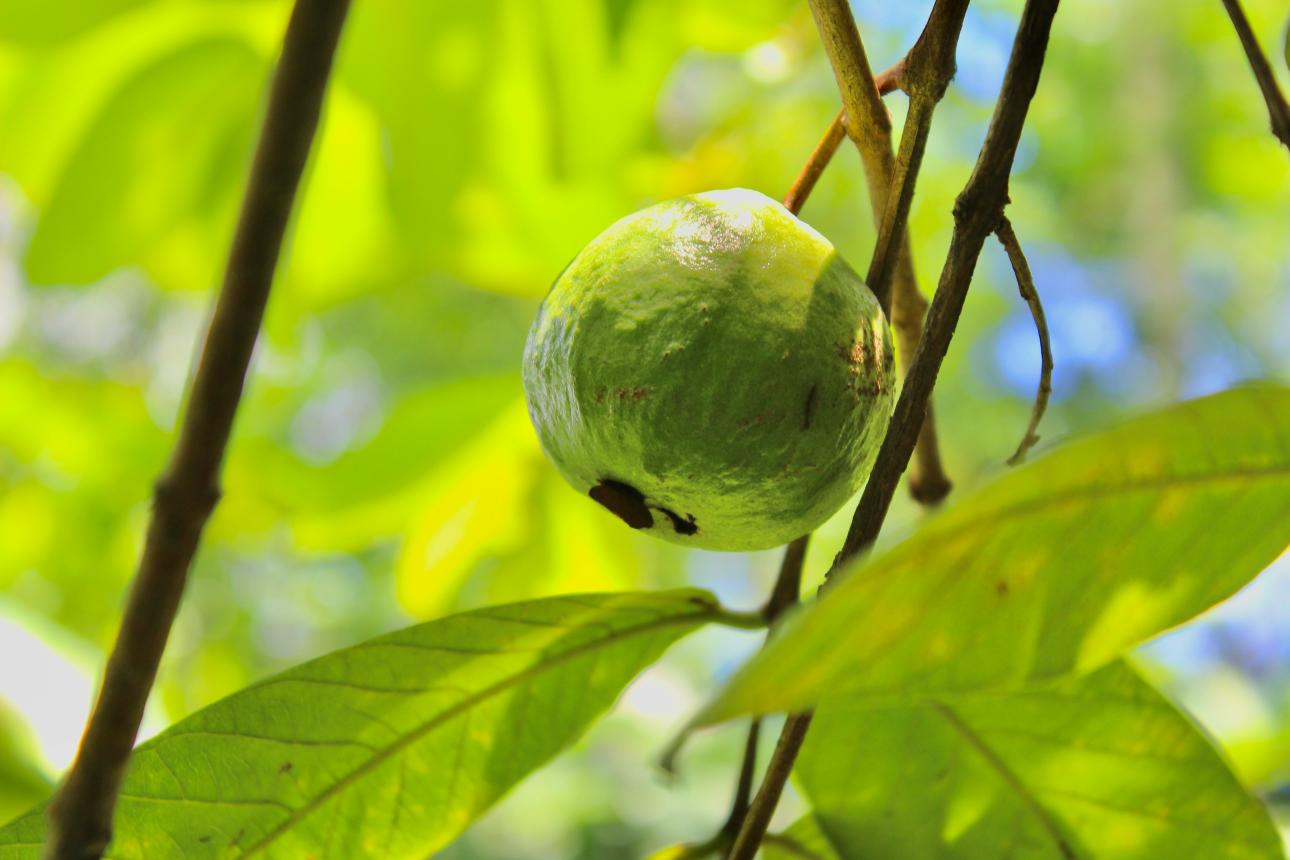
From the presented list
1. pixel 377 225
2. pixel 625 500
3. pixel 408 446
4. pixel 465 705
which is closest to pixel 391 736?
pixel 465 705

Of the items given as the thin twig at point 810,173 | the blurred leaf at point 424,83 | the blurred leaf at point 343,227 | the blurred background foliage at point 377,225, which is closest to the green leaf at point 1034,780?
the blurred background foliage at point 377,225

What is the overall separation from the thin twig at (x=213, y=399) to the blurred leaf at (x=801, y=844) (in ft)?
1.94

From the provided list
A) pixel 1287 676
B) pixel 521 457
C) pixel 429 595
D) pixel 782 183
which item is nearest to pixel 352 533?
pixel 429 595

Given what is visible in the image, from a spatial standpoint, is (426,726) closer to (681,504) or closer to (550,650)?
(550,650)

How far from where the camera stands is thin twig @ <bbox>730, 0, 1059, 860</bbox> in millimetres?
→ 649

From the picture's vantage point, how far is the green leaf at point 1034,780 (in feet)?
2.98

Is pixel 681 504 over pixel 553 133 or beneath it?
beneath

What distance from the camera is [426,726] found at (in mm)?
875

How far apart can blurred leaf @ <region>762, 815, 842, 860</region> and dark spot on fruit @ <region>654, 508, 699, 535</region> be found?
337 millimetres

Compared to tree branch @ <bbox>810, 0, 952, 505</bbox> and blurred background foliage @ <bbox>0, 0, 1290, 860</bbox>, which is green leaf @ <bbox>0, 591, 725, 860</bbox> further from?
tree branch @ <bbox>810, 0, 952, 505</bbox>

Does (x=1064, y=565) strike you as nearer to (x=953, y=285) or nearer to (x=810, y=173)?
(x=953, y=285)

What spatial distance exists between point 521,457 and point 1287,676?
802cm

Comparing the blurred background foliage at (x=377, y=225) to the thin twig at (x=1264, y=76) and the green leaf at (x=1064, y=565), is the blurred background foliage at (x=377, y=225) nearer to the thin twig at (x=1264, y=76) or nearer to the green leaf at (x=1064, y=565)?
the green leaf at (x=1064, y=565)

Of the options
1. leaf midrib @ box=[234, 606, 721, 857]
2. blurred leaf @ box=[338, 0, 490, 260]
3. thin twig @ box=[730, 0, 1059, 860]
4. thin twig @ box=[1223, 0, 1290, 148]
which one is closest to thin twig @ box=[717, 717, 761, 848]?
leaf midrib @ box=[234, 606, 721, 857]
